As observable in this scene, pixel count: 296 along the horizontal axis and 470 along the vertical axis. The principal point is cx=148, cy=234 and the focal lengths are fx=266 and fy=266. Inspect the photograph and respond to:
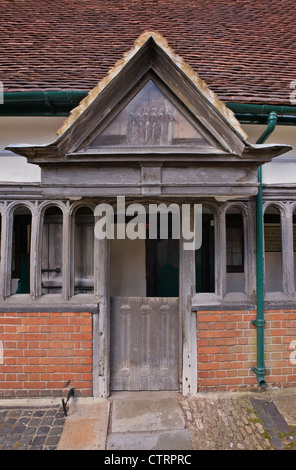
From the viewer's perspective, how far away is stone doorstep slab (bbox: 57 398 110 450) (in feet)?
8.38

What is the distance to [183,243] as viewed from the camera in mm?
3398

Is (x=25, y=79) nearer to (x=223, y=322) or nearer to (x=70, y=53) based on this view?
(x=70, y=53)

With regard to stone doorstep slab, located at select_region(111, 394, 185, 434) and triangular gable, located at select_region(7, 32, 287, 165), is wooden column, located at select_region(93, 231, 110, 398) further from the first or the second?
triangular gable, located at select_region(7, 32, 287, 165)

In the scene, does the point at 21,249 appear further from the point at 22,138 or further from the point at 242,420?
the point at 242,420

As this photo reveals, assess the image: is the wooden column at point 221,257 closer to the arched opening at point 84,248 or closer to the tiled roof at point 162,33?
the tiled roof at point 162,33

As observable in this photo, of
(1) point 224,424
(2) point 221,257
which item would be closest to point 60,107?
(2) point 221,257

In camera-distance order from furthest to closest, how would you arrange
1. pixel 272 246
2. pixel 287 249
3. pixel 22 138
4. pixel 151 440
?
pixel 272 246 → pixel 287 249 → pixel 22 138 → pixel 151 440

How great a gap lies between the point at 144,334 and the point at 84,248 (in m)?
1.38

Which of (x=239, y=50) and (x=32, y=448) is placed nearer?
(x=32, y=448)

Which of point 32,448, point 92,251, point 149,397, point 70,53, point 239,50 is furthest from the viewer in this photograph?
point 239,50

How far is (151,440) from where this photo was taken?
2629mm

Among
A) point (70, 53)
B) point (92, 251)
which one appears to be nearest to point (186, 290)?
point (92, 251)

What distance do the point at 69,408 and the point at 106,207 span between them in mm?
2400

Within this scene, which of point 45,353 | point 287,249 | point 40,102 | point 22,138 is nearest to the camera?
point 40,102
